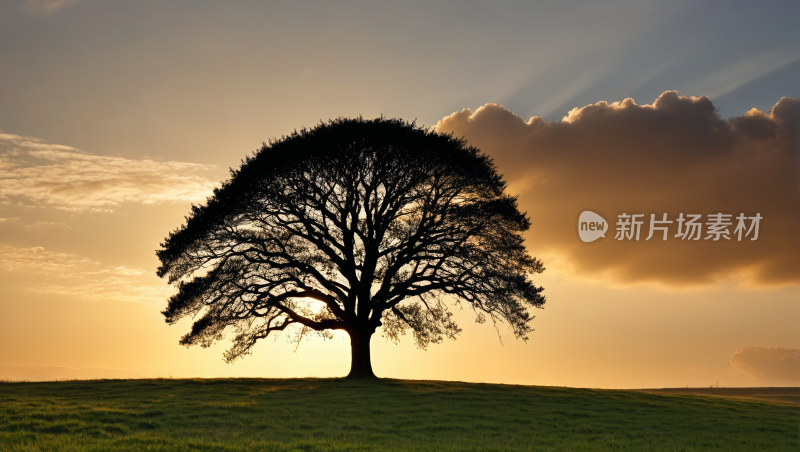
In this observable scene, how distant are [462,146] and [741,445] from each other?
19338mm

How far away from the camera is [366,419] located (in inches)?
703

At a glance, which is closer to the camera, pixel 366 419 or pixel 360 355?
pixel 366 419

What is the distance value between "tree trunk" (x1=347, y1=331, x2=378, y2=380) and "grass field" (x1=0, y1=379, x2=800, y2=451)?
2.69 m

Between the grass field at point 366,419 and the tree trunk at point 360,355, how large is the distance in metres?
2.69

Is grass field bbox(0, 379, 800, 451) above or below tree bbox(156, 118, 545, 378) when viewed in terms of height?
below

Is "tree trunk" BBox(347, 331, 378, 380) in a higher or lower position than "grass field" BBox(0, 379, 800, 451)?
higher

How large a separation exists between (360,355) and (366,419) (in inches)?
490

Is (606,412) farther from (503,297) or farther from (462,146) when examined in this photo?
(462,146)

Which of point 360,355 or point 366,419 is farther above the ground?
point 360,355

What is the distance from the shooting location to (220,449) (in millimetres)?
12680

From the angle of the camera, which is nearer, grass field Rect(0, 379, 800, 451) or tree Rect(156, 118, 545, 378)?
grass field Rect(0, 379, 800, 451)

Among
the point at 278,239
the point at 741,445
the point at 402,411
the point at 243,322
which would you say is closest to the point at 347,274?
the point at 278,239

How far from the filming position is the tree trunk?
30047mm

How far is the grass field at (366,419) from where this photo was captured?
14.0 metres
